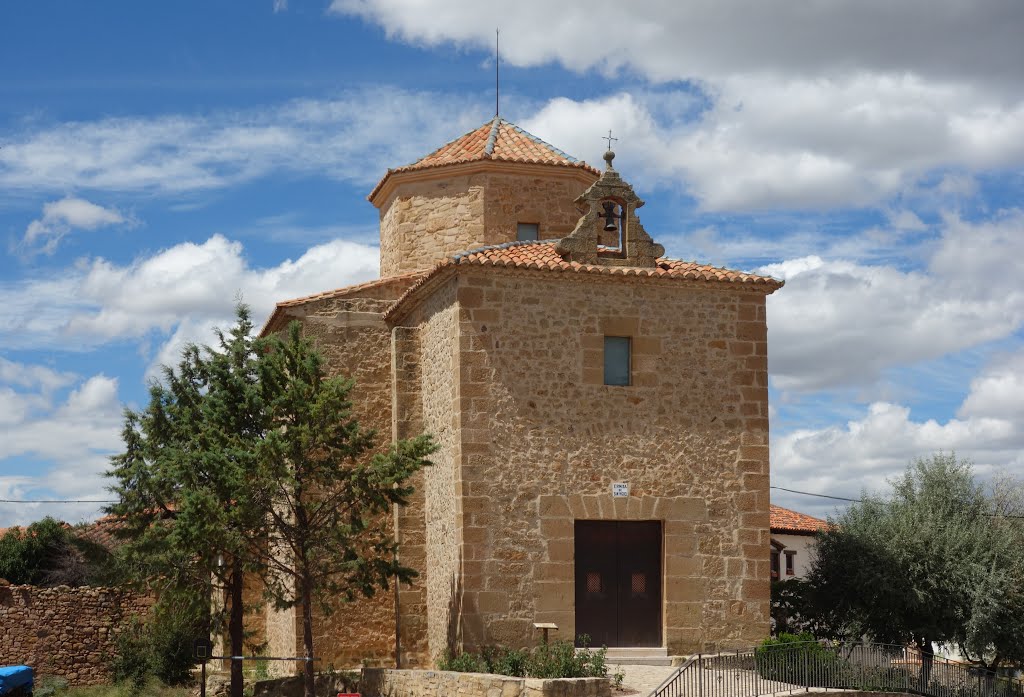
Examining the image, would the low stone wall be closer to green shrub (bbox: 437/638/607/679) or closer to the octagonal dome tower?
green shrub (bbox: 437/638/607/679)

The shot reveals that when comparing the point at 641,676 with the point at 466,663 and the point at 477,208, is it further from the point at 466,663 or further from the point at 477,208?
the point at 477,208

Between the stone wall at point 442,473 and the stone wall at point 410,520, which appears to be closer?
the stone wall at point 442,473

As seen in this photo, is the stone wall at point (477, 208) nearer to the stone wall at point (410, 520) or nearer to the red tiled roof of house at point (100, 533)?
the stone wall at point (410, 520)

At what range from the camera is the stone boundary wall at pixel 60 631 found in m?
23.6

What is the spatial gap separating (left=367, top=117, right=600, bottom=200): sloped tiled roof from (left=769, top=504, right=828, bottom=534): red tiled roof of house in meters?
14.5

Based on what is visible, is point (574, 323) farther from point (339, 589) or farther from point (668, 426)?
point (339, 589)

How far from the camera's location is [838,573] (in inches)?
883

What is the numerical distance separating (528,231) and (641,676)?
9.68 meters

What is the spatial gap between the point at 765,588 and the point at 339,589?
22.6ft

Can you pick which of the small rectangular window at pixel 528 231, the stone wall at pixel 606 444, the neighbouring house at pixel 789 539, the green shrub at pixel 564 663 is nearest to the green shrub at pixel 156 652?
the stone wall at pixel 606 444

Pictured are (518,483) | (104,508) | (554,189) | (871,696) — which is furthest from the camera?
(554,189)

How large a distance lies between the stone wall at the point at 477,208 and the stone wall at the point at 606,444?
15.7 ft

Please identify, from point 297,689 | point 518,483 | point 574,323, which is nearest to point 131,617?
point 297,689

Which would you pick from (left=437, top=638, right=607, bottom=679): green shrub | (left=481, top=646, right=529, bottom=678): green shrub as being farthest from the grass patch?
(left=481, top=646, right=529, bottom=678): green shrub
